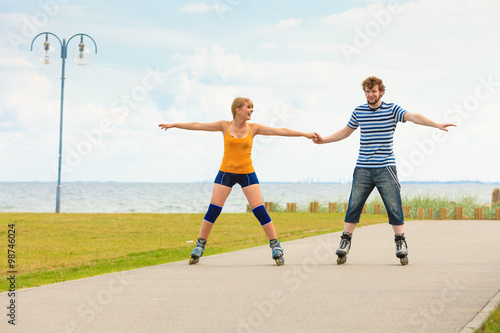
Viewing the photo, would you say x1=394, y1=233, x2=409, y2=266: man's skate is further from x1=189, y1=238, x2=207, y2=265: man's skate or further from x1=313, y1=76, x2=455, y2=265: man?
x1=189, y1=238, x2=207, y2=265: man's skate

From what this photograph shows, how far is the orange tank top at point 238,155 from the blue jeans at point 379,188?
4.59 ft

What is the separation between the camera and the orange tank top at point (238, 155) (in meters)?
8.02

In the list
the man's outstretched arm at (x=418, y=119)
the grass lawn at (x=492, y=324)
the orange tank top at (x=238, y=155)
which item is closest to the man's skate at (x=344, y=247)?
the orange tank top at (x=238, y=155)

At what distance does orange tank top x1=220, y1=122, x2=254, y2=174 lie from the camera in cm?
802

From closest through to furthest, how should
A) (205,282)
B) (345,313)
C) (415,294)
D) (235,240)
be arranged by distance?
(345,313) → (415,294) → (205,282) → (235,240)

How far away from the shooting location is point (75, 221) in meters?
17.9

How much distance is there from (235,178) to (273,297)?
95.4 inches

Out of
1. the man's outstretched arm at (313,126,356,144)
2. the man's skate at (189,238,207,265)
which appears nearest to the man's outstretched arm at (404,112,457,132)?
the man's outstretched arm at (313,126,356,144)

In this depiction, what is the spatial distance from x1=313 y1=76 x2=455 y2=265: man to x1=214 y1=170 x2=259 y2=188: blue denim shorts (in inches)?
52.1

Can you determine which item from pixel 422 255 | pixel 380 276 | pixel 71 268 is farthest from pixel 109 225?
pixel 380 276

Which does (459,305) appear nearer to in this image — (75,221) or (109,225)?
(109,225)

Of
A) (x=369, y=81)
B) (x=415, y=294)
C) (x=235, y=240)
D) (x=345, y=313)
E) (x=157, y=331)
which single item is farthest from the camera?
(x=235, y=240)

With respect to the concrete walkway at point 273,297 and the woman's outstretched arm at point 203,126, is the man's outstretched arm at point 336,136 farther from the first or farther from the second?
the concrete walkway at point 273,297

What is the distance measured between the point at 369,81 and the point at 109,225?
10.4 m
